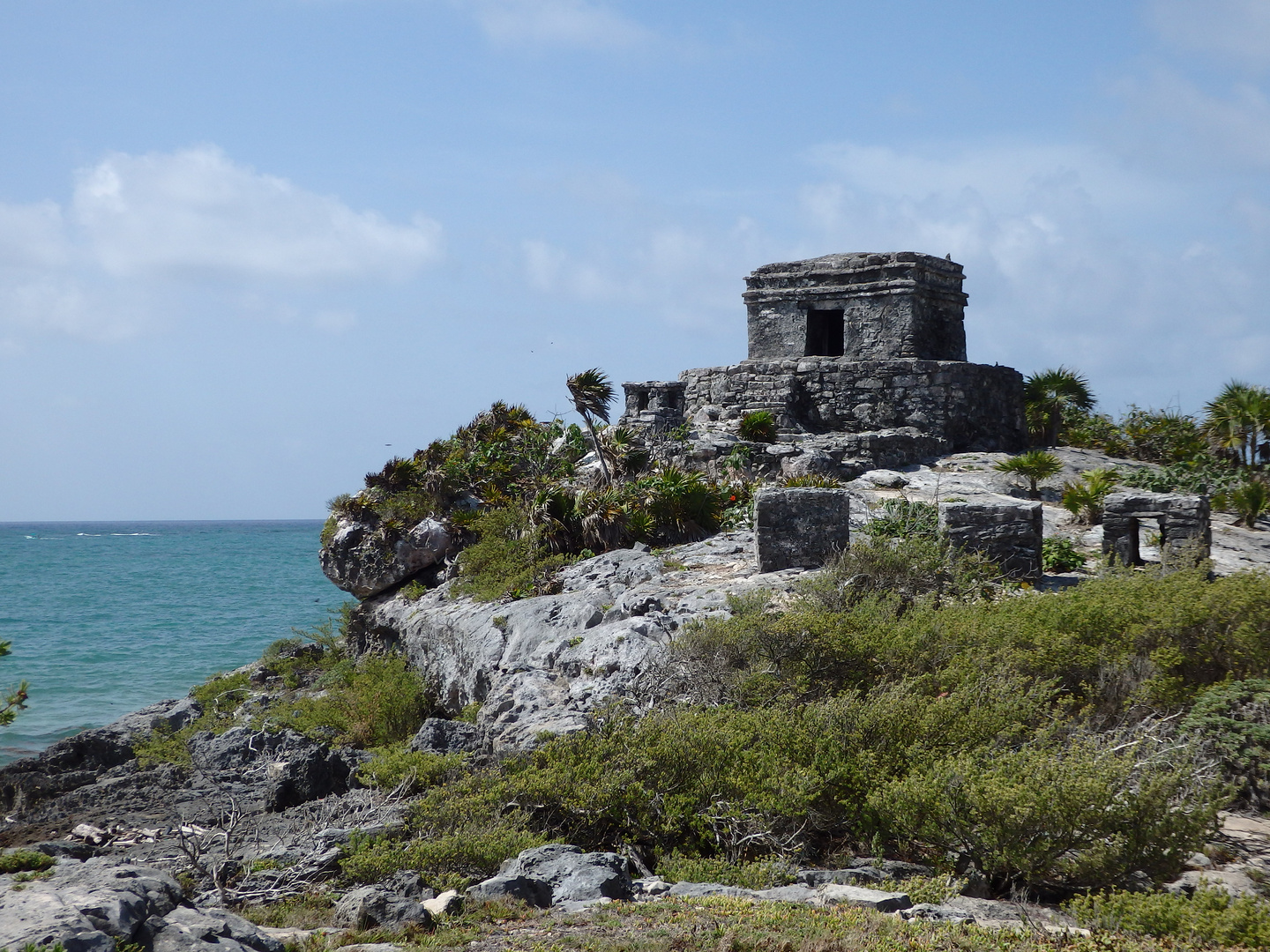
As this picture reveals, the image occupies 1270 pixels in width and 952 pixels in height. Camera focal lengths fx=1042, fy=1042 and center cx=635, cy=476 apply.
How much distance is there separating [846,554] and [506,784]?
4654mm

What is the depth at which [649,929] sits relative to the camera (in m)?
5.01

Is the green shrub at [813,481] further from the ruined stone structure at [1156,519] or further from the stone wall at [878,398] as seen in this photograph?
the ruined stone structure at [1156,519]

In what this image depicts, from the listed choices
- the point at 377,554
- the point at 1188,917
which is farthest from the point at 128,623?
the point at 1188,917

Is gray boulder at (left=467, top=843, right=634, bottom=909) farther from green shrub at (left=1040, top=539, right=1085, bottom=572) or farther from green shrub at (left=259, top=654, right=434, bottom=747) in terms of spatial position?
green shrub at (left=1040, top=539, right=1085, bottom=572)

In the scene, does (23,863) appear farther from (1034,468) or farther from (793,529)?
(1034,468)

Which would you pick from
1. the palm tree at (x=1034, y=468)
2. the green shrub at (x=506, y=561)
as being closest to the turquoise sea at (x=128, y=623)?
the green shrub at (x=506, y=561)

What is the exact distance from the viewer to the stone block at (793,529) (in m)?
11.8

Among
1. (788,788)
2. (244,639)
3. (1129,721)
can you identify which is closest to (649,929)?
(788,788)

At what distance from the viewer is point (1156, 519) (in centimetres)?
1188

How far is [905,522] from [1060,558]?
74.4 inches

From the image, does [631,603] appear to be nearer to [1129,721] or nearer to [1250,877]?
[1129,721]

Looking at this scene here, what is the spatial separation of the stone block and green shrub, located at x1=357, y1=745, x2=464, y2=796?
4845 millimetres

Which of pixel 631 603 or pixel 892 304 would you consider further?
pixel 892 304

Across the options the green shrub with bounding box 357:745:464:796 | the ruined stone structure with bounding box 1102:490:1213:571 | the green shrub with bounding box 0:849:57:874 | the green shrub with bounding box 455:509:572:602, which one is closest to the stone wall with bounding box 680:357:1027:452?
the green shrub with bounding box 455:509:572:602
